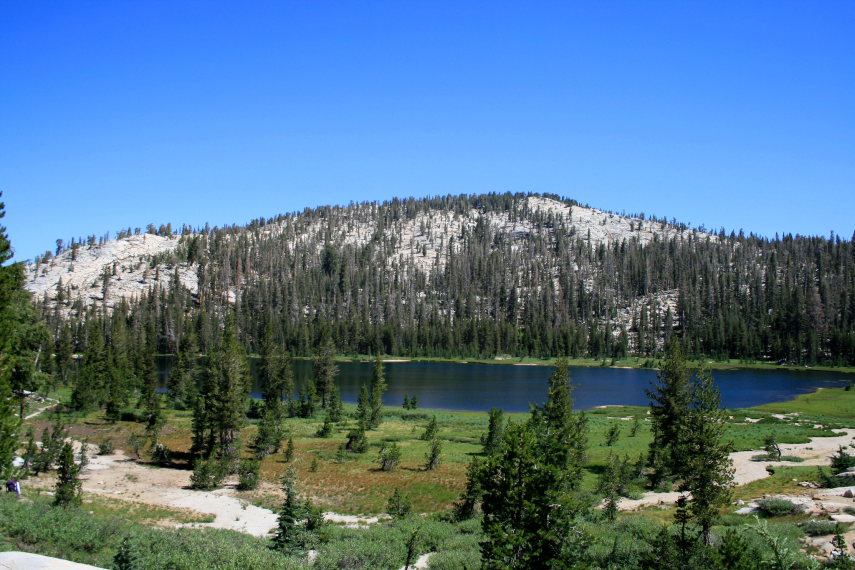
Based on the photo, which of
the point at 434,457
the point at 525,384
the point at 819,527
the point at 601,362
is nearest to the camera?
the point at 819,527

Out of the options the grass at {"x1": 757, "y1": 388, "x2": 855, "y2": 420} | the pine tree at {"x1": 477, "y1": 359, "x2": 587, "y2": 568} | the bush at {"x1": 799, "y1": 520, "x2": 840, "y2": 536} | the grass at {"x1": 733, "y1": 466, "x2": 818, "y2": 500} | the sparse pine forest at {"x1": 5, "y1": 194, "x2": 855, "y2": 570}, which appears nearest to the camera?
the pine tree at {"x1": 477, "y1": 359, "x2": 587, "y2": 568}

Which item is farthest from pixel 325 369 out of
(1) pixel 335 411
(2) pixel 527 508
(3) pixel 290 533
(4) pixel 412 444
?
(2) pixel 527 508

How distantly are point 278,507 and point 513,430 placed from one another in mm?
19607

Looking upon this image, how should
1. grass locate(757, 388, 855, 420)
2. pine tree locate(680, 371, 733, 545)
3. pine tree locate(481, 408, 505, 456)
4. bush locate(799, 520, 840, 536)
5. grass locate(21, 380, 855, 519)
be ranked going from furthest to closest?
grass locate(757, 388, 855, 420), pine tree locate(481, 408, 505, 456), grass locate(21, 380, 855, 519), bush locate(799, 520, 840, 536), pine tree locate(680, 371, 733, 545)

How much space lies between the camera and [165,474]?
132ft

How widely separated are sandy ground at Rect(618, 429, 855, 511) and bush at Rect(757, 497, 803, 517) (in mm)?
2342

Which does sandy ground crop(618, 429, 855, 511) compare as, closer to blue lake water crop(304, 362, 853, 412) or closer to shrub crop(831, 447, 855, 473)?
shrub crop(831, 447, 855, 473)

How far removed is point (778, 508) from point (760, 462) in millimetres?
16572

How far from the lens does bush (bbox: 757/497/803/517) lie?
25703 millimetres

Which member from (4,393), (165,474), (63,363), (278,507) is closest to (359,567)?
(278,507)

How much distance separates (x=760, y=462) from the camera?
40406mm

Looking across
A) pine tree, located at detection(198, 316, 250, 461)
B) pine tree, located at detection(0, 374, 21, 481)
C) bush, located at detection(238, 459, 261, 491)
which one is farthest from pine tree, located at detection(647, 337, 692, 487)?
pine tree, located at detection(0, 374, 21, 481)

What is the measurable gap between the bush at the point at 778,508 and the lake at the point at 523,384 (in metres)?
35.4

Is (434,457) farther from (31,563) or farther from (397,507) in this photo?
(31,563)
